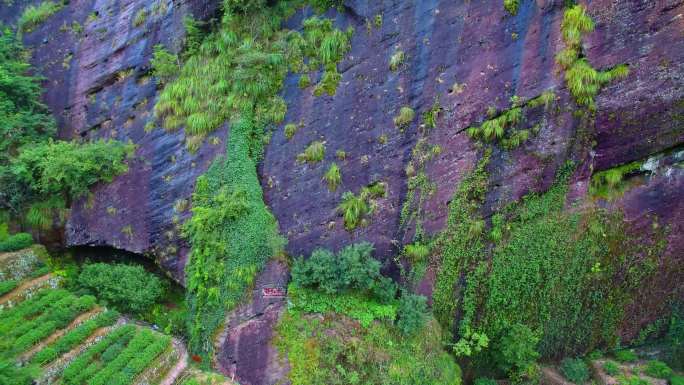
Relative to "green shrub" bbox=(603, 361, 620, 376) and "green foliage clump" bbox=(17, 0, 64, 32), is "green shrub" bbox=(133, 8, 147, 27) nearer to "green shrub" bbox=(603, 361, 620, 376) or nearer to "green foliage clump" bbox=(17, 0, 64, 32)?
"green foliage clump" bbox=(17, 0, 64, 32)

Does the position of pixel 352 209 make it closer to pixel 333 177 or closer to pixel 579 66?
pixel 333 177

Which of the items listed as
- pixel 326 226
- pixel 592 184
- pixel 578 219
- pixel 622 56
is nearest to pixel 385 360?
pixel 326 226

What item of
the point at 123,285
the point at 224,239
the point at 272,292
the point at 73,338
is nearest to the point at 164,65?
the point at 224,239

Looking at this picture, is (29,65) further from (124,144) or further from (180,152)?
(180,152)

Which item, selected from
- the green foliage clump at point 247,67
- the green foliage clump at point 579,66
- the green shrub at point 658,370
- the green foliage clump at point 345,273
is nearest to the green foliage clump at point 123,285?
the green foliage clump at point 247,67

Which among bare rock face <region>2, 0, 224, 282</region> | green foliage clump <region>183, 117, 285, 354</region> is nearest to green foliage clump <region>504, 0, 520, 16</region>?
green foliage clump <region>183, 117, 285, 354</region>
